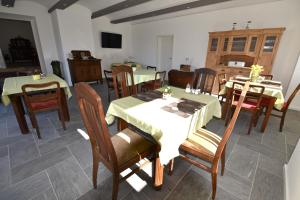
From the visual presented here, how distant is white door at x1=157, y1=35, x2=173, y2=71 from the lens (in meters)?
6.04

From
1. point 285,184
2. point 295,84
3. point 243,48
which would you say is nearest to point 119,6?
point 243,48

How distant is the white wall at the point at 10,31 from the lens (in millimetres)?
8352

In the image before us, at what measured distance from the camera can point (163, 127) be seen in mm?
1127

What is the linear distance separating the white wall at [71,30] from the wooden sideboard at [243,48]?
4245 millimetres

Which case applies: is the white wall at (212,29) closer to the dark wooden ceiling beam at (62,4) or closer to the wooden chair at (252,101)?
the wooden chair at (252,101)

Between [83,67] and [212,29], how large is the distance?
14.6 ft

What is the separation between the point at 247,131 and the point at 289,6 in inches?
130

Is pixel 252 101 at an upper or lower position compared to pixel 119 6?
lower

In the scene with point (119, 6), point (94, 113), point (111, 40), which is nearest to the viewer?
point (94, 113)

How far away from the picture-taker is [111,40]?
6.25 m

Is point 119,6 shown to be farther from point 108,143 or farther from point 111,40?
point 108,143

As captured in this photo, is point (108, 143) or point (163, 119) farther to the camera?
point (163, 119)

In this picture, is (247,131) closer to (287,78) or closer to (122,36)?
(287,78)

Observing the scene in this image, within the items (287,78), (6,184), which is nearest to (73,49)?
(6,184)
